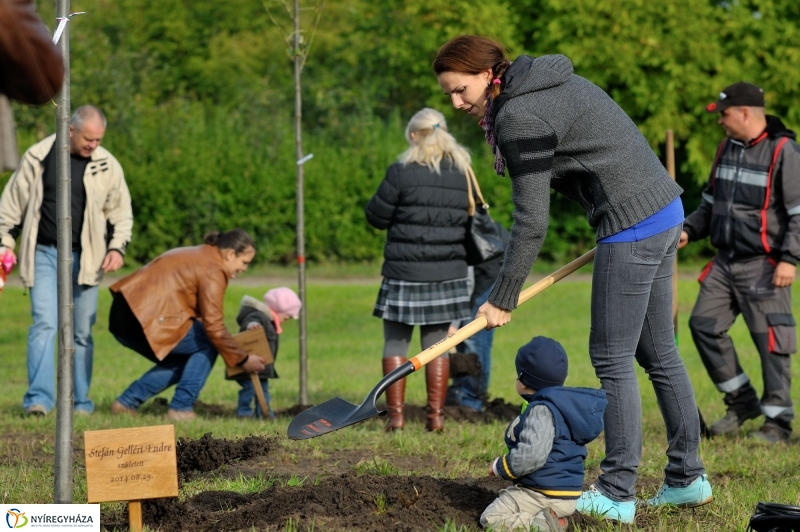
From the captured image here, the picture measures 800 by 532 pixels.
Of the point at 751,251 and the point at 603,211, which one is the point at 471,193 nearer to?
the point at 751,251

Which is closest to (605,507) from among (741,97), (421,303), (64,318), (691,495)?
(691,495)

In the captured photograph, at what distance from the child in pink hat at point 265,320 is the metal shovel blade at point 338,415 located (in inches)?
132

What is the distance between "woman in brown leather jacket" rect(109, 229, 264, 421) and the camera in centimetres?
727

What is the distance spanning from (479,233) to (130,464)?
3730 millimetres

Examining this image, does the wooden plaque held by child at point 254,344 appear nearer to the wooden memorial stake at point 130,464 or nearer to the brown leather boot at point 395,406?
the brown leather boot at point 395,406

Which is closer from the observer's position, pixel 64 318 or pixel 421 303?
pixel 64 318

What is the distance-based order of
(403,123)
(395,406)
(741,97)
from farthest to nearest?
(403,123), (395,406), (741,97)

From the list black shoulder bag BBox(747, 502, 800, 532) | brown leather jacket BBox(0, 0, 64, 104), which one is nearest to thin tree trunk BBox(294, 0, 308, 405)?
black shoulder bag BBox(747, 502, 800, 532)

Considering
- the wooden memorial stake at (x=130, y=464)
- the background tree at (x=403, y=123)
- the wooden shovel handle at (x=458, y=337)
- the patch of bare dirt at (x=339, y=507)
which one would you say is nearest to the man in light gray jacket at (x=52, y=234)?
the patch of bare dirt at (x=339, y=507)

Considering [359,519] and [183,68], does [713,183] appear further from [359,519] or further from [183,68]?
[183,68]

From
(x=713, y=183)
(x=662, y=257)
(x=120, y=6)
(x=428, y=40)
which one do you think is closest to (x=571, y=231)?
(x=428, y=40)

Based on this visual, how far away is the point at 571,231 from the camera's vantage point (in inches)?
856

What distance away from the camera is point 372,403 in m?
4.28

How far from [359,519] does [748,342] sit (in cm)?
1078
